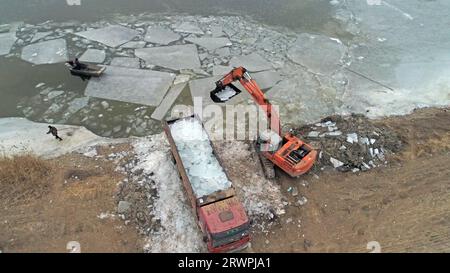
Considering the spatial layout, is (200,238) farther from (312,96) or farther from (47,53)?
(47,53)

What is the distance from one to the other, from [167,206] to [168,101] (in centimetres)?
391

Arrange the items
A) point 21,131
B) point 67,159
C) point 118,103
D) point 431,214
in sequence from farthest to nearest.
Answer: point 118,103, point 21,131, point 67,159, point 431,214

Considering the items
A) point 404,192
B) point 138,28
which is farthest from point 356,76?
point 138,28

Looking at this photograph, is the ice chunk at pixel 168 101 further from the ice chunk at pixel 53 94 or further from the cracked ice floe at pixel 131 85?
the ice chunk at pixel 53 94

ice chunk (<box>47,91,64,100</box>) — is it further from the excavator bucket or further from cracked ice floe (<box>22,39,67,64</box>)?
the excavator bucket

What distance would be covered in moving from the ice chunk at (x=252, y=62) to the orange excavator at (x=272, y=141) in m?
3.80

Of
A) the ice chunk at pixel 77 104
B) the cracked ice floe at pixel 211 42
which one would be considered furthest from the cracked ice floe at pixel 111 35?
the ice chunk at pixel 77 104

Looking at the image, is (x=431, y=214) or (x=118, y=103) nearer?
(x=431, y=214)

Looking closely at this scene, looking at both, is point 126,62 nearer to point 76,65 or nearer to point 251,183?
point 76,65

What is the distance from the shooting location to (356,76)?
42.4ft

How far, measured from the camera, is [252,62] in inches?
527

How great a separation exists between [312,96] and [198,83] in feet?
11.6

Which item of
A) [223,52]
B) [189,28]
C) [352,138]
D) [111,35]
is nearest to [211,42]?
[223,52]

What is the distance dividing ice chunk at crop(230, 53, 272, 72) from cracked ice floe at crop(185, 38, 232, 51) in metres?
0.95
